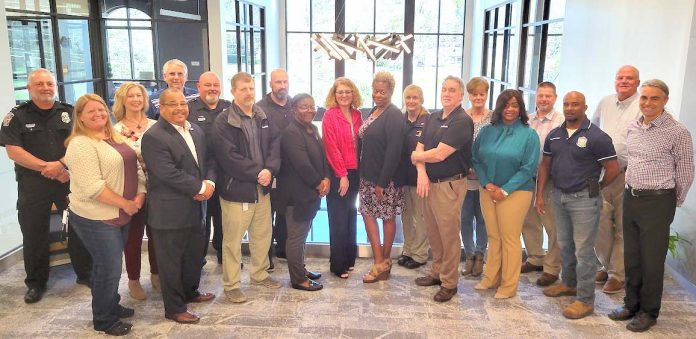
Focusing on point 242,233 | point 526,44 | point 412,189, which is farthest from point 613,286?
point 526,44

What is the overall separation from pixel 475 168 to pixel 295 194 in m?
1.31

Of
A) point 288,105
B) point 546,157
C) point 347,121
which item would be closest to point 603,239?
point 546,157

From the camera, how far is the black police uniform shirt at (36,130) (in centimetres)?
341

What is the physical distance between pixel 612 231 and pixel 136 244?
3.54m

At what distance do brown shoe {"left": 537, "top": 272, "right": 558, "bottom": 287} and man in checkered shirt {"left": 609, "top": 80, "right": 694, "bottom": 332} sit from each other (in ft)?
2.27

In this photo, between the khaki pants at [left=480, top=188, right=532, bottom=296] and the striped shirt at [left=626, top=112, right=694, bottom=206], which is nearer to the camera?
the striped shirt at [left=626, top=112, right=694, bottom=206]

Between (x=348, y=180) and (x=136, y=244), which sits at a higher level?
(x=348, y=180)

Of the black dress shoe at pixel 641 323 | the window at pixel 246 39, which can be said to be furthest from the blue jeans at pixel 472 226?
the window at pixel 246 39

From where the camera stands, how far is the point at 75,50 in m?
8.67

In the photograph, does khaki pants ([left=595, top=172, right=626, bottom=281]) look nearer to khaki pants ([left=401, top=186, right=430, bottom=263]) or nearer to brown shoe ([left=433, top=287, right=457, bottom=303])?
brown shoe ([left=433, top=287, right=457, bottom=303])

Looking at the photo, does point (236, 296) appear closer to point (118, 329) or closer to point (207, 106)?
point (118, 329)

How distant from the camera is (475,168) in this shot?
359cm

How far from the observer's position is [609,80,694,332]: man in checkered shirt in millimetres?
2971

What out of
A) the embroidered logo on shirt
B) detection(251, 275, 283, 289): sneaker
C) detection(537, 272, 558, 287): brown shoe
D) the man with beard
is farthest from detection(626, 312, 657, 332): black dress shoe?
the man with beard
